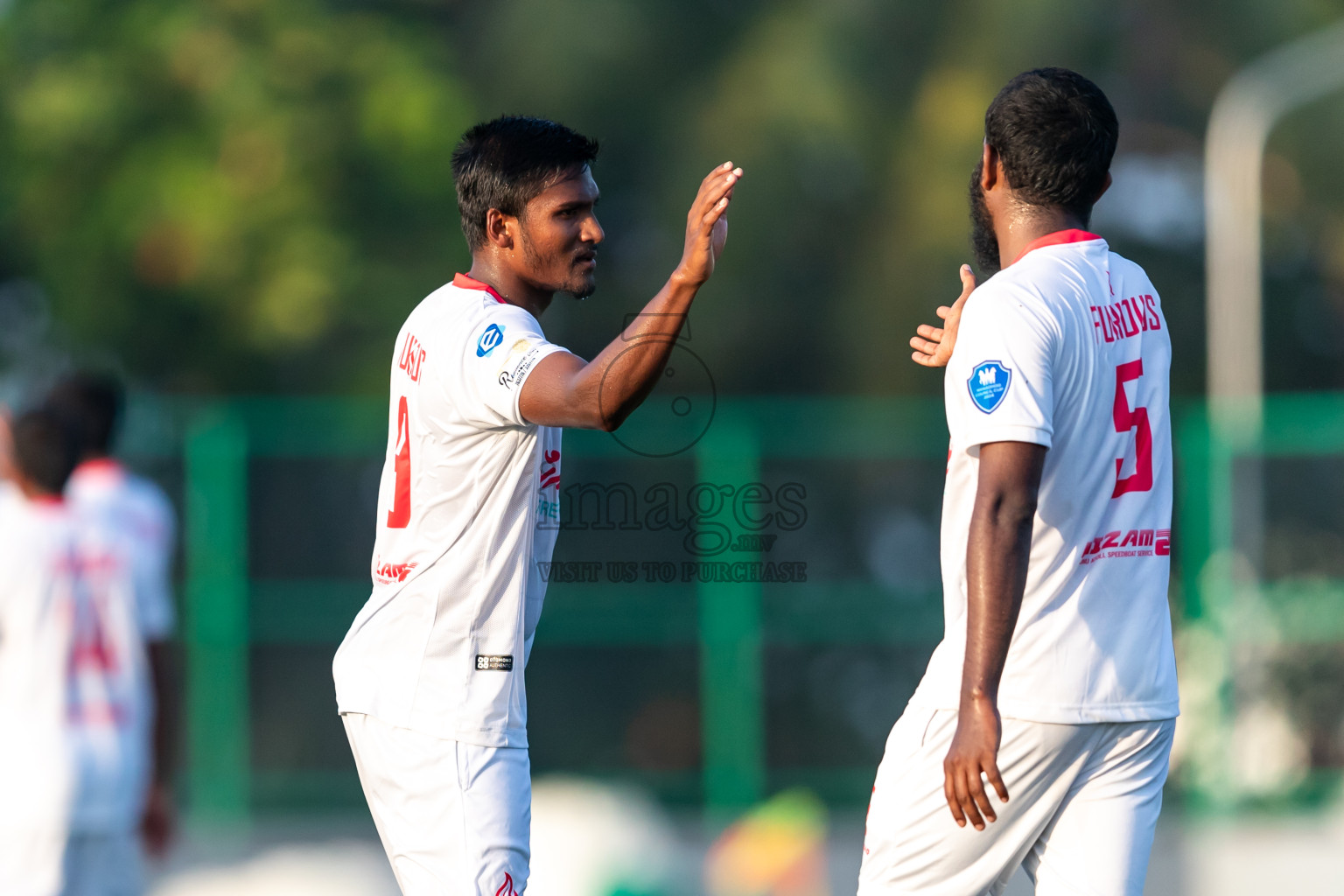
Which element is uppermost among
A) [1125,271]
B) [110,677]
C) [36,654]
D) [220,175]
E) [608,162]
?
[608,162]

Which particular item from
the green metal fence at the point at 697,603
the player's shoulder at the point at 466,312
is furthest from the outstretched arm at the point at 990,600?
the green metal fence at the point at 697,603

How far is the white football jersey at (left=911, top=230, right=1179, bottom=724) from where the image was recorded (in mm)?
3299

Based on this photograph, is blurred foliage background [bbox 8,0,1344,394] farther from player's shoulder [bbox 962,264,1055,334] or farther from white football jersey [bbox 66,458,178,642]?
player's shoulder [bbox 962,264,1055,334]

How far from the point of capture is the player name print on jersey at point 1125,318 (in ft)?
11.0

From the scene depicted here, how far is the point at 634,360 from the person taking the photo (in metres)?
3.25

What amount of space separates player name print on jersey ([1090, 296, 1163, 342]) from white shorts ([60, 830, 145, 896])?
4.37m

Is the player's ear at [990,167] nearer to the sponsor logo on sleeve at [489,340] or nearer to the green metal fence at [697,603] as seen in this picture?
the sponsor logo on sleeve at [489,340]

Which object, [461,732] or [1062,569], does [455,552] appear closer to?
[461,732]

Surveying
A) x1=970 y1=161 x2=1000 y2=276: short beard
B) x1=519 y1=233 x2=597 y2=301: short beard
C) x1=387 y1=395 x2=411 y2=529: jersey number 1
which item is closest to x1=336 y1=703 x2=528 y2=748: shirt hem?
x1=387 y1=395 x2=411 y2=529: jersey number 1

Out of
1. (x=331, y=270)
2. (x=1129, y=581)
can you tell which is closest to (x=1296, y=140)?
(x=331, y=270)

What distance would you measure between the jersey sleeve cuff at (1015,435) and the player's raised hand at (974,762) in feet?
1.75

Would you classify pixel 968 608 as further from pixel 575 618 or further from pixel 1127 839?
pixel 575 618

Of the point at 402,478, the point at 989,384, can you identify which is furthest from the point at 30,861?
the point at 989,384

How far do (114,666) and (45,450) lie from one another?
0.91 metres
